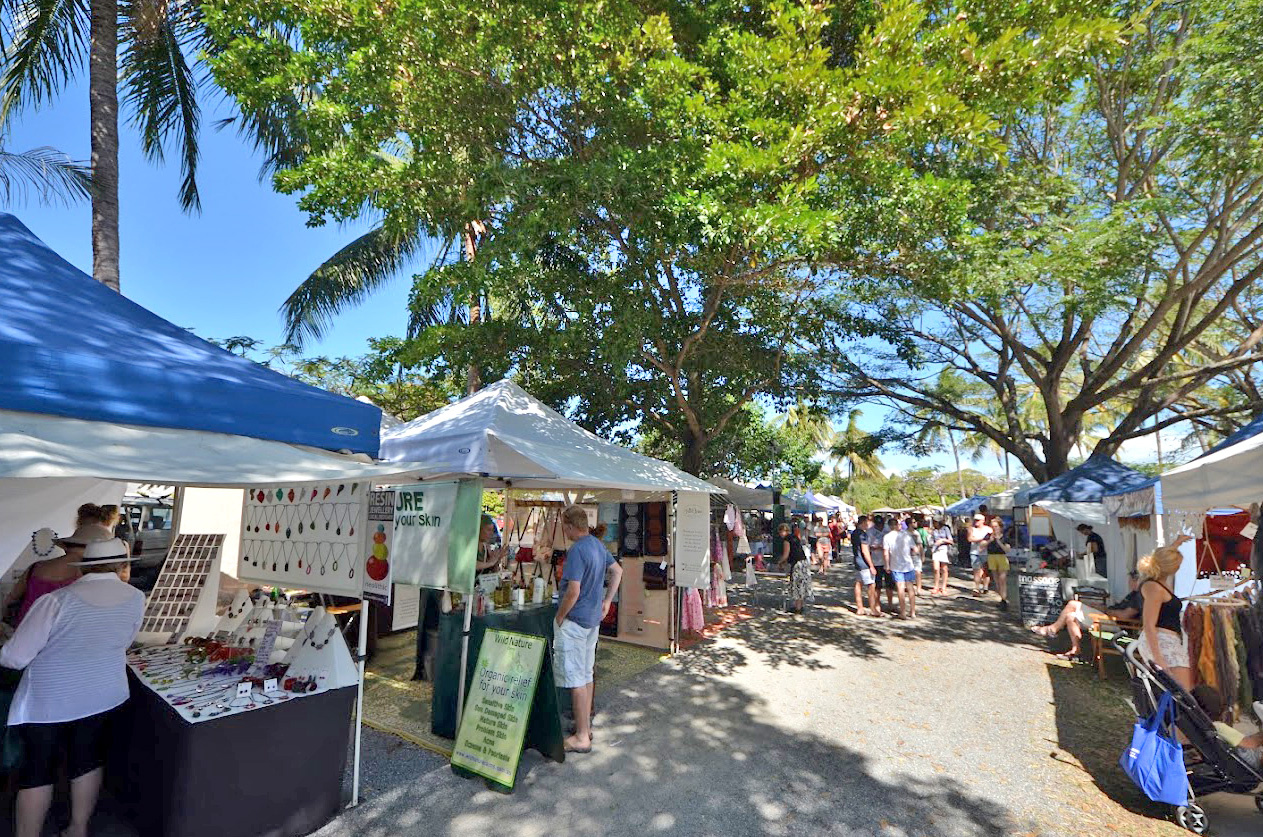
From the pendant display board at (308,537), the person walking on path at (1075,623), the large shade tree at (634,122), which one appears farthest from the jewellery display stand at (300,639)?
the person walking on path at (1075,623)

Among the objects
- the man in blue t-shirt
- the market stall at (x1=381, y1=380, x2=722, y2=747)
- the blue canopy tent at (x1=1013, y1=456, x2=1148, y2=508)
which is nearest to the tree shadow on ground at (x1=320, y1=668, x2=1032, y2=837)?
the man in blue t-shirt

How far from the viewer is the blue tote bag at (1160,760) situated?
11.9 ft

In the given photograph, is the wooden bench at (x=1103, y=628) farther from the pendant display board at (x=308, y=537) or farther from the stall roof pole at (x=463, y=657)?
the pendant display board at (x=308, y=537)

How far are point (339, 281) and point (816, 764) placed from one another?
51.0 feet

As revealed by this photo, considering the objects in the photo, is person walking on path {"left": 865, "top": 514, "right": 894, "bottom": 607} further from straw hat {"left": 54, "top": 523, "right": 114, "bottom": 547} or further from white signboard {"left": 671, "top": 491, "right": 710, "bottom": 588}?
straw hat {"left": 54, "top": 523, "right": 114, "bottom": 547}

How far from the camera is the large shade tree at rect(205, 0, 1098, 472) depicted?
6.33 metres

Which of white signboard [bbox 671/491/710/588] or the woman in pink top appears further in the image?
white signboard [bbox 671/491/710/588]

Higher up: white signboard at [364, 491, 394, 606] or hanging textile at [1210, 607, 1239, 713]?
white signboard at [364, 491, 394, 606]

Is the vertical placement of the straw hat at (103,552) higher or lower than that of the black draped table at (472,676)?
higher

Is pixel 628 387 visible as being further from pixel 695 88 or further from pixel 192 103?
pixel 192 103

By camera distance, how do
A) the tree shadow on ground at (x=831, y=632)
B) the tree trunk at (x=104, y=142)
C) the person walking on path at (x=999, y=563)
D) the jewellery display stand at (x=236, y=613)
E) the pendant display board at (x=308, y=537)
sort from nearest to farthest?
the pendant display board at (x=308, y=537), the jewellery display stand at (x=236, y=613), the tree trunk at (x=104, y=142), the tree shadow on ground at (x=831, y=632), the person walking on path at (x=999, y=563)

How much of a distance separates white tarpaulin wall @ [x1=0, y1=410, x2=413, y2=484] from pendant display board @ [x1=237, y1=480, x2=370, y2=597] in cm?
53

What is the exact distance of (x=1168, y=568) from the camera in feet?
15.2

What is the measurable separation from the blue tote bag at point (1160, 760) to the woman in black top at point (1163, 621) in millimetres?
497
